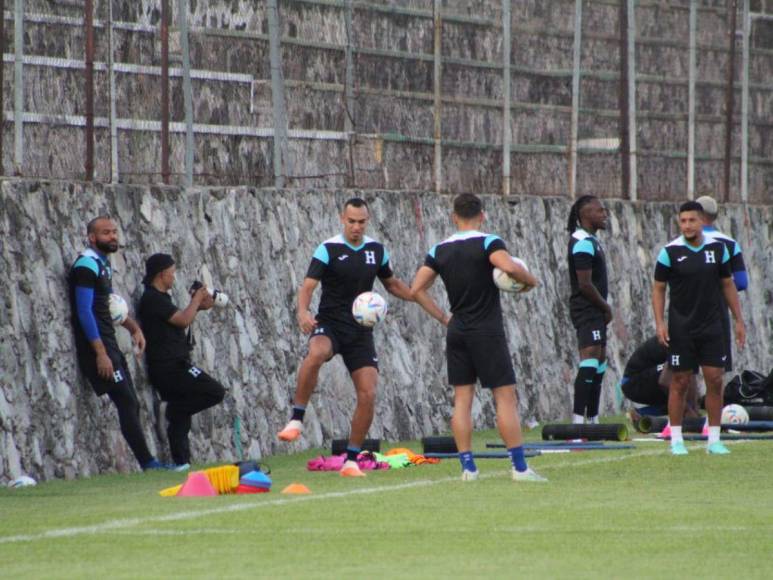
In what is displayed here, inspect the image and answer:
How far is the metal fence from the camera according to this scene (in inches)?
665

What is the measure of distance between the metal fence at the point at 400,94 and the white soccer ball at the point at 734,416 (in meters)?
4.44

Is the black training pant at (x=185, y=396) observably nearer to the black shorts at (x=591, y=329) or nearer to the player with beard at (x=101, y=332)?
the player with beard at (x=101, y=332)

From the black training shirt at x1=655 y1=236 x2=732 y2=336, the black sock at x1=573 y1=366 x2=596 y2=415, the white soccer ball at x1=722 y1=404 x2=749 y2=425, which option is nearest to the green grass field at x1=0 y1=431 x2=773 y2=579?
the black training shirt at x1=655 y1=236 x2=732 y2=336

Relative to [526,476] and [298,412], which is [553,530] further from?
[298,412]

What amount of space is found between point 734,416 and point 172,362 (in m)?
6.08

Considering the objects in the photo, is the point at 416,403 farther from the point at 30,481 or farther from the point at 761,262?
the point at 761,262

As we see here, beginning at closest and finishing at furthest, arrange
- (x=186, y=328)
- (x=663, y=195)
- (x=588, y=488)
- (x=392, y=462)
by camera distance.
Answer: (x=588, y=488) < (x=392, y=462) < (x=186, y=328) < (x=663, y=195)

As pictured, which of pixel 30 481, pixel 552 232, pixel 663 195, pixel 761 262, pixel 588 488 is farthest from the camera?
pixel 761 262

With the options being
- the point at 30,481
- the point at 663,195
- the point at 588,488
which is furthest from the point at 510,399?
the point at 663,195

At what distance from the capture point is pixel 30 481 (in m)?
14.9

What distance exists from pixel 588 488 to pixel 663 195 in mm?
13290

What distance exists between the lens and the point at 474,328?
14.3m


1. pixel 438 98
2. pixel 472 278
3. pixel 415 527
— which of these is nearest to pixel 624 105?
pixel 438 98

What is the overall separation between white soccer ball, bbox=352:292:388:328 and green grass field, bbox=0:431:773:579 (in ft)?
3.96
